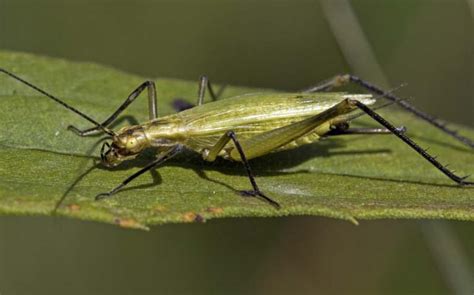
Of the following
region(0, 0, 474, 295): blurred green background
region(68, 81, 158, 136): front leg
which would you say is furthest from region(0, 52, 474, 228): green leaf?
region(0, 0, 474, 295): blurred green background

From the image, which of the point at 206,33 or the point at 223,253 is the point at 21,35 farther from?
the point at 223,253

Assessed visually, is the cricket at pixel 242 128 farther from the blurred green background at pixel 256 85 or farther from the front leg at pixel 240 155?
the blurred green background at pixel 256 85

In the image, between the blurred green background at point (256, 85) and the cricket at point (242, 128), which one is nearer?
the cricket at point (242, 128)

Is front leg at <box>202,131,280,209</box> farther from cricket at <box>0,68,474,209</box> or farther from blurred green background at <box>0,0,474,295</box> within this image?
blurred green background at <box>0,0,474,295</box>

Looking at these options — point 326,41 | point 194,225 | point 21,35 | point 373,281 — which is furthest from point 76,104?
point 326,41

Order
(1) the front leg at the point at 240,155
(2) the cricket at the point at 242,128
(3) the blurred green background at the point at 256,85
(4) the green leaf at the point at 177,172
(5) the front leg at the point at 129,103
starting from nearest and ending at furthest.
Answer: (4) the green leaf at the point at 177,172
(1) the front leg at the point at 240,155
(2) the cricket at the point at 242,128
(5) the front leg at the point at 129,103
(3) the blurred green background at the point at 256,85

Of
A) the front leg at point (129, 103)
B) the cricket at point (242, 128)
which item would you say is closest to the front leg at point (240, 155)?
the cricket at point (242, 128)
